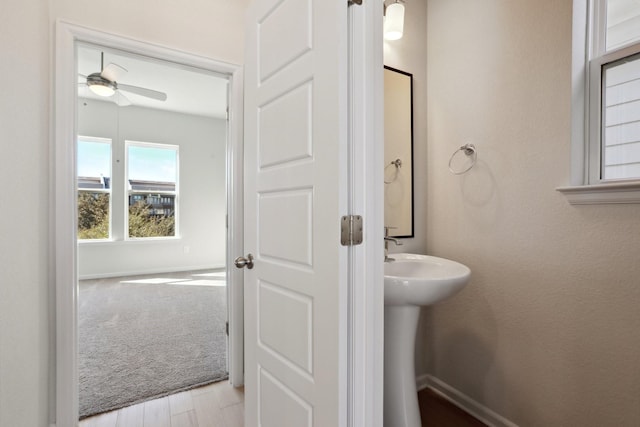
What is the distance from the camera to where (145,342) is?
2.57 meters

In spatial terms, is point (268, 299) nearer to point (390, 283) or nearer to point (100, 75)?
point (390, 283)

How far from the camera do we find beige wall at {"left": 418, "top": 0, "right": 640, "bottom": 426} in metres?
1.22

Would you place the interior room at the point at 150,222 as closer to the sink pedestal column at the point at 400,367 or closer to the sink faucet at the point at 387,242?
the sink pedestal column at the point at 400,367

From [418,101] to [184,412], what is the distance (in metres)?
2.42

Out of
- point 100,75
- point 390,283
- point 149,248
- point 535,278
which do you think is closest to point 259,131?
point 390,283

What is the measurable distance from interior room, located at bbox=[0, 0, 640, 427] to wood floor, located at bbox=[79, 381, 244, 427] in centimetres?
32

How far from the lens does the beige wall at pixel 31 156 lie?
1.06m

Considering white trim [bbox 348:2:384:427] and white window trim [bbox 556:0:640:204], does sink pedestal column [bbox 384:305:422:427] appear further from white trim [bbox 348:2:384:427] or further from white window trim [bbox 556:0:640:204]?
white window trim [bbox 556:0:640:204]

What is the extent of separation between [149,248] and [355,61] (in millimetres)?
5482

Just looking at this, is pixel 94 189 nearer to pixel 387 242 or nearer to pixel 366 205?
pixel 387 242

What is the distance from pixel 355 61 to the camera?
877 mm

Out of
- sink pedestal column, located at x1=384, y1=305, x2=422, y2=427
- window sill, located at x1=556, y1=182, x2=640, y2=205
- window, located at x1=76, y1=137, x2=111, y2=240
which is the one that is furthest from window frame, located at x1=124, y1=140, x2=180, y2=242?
window sill, located at x1=556, y1=182, x2=640, y2=205

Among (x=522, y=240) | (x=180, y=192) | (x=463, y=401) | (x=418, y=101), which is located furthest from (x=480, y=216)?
(x=180, y=192)

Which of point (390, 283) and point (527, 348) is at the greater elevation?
point (390, 283)
